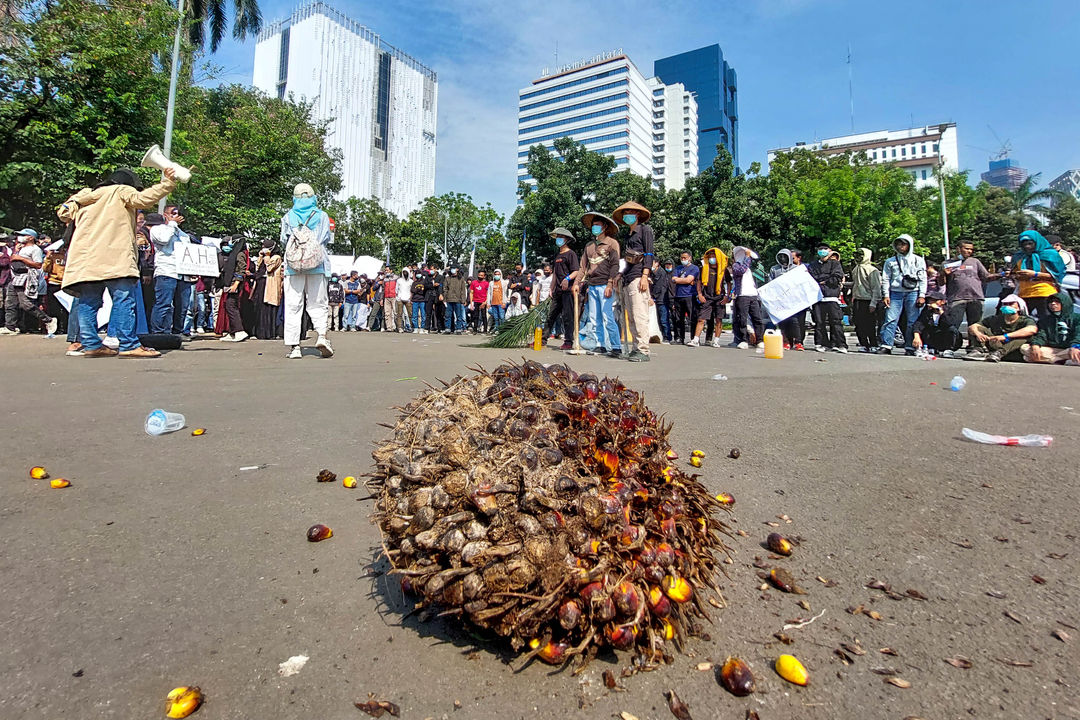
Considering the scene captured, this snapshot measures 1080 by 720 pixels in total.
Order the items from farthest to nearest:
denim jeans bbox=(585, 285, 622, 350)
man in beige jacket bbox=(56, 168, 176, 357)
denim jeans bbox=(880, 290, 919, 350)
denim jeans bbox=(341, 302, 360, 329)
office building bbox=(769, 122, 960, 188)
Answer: office building bbox=(769, 122, 960, 188)
denim jeans bbox=(341, 302, 360, 329)
denim jeans bbox=(880, 290, 919, 350)
denim jeans bbox=(585, 285, 622, 350)
man in beige jacket bbox=(56, 168, 176, 357)

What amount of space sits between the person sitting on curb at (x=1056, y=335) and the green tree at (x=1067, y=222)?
54.0 m

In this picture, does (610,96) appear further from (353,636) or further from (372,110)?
(353,636)

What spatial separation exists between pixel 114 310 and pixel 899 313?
13.9 metres

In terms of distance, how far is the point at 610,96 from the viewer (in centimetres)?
13538

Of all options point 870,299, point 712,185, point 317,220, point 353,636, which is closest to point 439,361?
point 317,220

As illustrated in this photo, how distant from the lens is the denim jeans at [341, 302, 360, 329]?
20797mm

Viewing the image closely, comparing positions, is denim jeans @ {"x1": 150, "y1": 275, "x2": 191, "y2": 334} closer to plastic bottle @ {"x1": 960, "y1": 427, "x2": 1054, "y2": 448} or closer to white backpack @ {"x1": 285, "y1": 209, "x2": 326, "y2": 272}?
white backpack @ {"x1": 285, "y1": 209, "x2": 326, "y2": 272}

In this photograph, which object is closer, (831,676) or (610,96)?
(831,676)

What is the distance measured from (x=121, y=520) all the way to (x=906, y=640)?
3.10 meters

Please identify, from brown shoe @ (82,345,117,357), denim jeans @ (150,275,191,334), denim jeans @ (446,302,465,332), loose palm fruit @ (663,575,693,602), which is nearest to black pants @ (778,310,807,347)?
denim jeans @ (446,302,465,332)

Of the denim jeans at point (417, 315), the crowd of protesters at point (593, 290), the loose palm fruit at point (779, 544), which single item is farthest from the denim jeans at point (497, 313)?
the loose palm fruit at point (779, 544)

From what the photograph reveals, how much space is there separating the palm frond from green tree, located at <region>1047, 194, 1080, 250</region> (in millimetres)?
59739

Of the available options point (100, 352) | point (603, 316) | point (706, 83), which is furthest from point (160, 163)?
point (706, 83)

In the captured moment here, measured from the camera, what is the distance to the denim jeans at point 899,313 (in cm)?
1144
